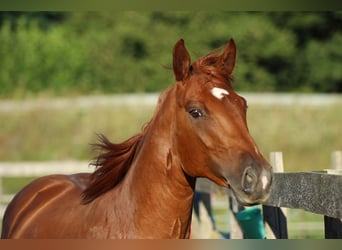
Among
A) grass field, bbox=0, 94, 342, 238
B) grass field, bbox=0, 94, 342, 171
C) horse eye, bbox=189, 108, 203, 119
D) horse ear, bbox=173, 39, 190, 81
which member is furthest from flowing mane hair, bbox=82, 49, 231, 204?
grass field, bbox=0, 94, 342, 171

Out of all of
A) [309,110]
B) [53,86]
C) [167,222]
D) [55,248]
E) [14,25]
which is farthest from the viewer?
[14,25]

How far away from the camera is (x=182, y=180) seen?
4191 millimetres

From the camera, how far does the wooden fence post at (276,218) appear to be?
5715 mm

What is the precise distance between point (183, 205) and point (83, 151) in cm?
1605

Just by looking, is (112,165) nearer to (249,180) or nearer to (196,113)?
(196,113)

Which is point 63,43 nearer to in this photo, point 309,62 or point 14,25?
point 14,25

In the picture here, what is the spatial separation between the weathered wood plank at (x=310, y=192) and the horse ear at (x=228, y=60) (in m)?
0.74

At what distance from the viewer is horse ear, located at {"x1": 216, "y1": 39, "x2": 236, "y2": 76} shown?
437 cm

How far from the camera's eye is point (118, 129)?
811 inches

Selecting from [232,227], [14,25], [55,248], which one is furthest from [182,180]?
[14,25]

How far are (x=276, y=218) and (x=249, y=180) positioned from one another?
2166 millimetres

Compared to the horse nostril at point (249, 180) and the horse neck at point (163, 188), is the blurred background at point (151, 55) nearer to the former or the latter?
the horse neck at point (163, 188)

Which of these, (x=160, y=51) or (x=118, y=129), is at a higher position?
(x=160, y=51)

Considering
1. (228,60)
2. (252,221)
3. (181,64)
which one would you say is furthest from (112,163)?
(252,221)
